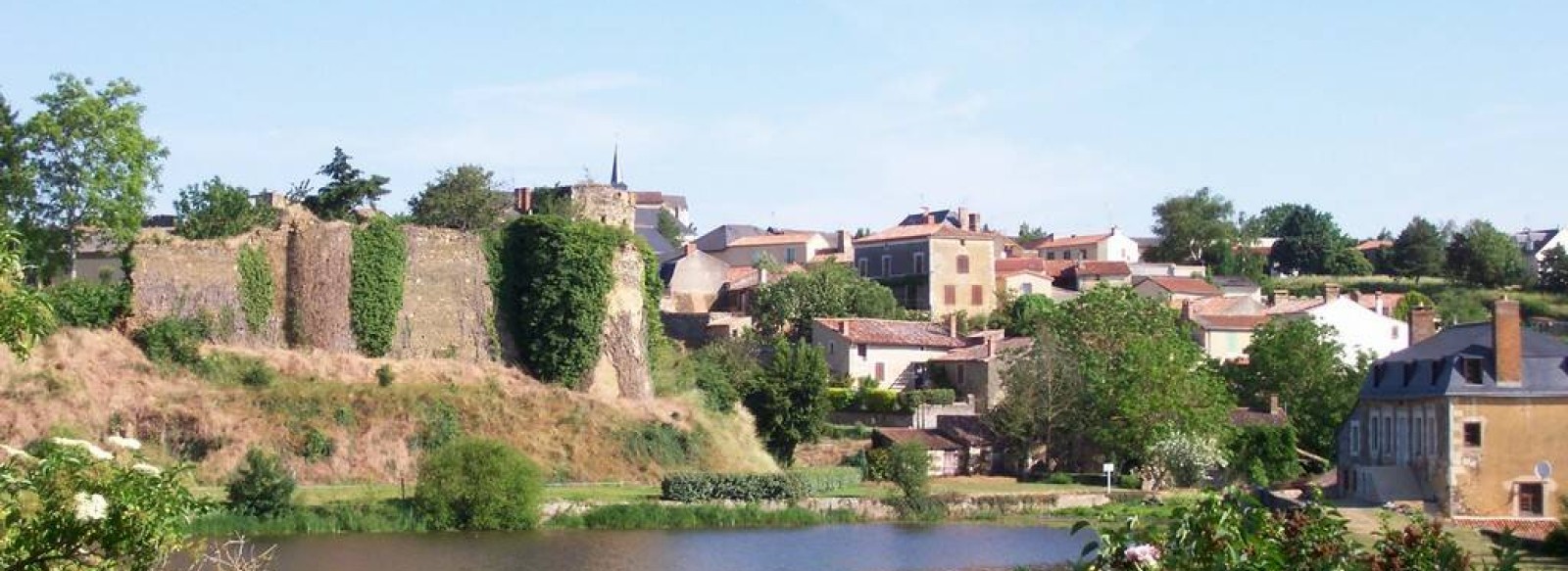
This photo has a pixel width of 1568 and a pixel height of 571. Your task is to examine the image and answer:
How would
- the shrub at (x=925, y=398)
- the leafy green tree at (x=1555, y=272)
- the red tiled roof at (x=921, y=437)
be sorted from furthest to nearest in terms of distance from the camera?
the leafy green tree at (x=1555, y=272) < the shrub at (x=925, y=398) < the red tiled roof at (x=921, y=437)

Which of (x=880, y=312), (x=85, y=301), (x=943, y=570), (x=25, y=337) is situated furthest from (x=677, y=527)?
(x=880, y=312)

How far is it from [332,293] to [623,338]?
25.6 ft

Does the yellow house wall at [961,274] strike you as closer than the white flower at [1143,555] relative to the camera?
No

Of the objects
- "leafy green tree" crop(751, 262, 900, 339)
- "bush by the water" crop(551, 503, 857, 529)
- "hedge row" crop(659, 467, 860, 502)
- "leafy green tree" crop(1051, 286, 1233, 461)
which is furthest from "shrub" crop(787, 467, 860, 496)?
"leafy green tree" crop(751, 262, 900, 339)

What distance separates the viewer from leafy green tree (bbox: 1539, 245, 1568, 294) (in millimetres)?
102188

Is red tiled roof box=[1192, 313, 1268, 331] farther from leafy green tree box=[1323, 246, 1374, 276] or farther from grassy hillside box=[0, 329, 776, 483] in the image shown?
leafy green tree box=[1323, 246, 1374, 276]

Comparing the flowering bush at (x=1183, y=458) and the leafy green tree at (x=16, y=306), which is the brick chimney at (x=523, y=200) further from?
the leafy green tree at (x=16, y=306)

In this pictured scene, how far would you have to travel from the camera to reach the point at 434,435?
1871 inches

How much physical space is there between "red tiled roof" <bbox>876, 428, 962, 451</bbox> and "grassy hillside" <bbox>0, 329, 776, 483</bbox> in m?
9.29

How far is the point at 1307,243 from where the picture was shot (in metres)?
120

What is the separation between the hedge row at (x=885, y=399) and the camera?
68.9 metres

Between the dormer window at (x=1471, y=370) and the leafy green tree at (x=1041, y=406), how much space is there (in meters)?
21.0

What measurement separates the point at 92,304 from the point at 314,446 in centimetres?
666

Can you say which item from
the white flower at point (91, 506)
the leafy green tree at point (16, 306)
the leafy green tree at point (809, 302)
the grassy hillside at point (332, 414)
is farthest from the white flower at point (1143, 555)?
the leafy green tree at point (809, 302)
